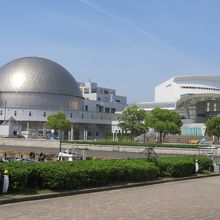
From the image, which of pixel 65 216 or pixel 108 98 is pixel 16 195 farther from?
pixel 108 98

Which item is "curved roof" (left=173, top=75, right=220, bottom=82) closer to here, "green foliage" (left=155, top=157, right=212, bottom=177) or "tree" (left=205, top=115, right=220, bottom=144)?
"tree" (left=205, top=115, right=220, bottom=144)

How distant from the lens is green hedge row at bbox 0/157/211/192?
1359 centimetres

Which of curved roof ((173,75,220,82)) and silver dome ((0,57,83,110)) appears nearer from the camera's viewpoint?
silver dome ((0,57,83,110))

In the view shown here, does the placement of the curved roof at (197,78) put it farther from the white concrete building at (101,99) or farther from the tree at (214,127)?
the tree at (214,127)

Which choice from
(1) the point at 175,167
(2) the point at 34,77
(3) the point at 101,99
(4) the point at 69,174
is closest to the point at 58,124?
(2) the point at 34,77

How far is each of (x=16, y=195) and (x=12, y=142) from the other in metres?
56.0

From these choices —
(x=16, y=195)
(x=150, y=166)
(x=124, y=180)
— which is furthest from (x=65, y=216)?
(x=150, y=166)

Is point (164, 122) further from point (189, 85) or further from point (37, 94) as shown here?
point (189, 85)

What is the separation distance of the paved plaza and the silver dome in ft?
311

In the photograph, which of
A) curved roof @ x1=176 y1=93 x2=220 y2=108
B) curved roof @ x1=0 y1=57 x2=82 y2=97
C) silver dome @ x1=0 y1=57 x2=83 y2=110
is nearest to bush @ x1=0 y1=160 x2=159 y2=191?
curved roof @ x1=176 y1=93 x2=220 y2=108

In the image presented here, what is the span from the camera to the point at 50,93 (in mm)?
110688

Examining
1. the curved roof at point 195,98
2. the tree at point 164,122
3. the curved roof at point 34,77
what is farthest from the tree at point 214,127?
the curved roof at point 34,77

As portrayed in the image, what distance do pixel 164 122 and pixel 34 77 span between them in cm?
4708

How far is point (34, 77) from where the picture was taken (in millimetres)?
109000
